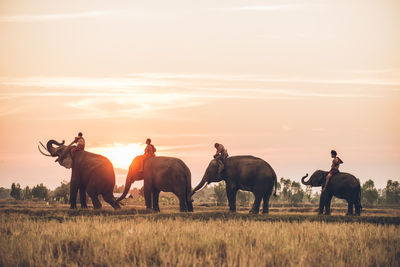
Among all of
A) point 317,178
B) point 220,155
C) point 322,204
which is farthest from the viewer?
point 317,178

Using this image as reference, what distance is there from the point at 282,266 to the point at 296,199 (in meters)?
99.1

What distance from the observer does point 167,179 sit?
109 ft

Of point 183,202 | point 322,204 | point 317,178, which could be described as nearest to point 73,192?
point 183,202

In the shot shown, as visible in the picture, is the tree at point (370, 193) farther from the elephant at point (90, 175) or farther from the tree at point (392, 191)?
the elephant at point (90, 175)

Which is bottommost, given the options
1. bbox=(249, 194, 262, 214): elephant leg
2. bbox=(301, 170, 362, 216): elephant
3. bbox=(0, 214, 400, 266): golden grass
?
bbox=(0, 214, 400, 266): golden grass

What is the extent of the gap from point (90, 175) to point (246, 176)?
9.05 meters

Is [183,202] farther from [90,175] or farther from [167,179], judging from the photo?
[90,175]

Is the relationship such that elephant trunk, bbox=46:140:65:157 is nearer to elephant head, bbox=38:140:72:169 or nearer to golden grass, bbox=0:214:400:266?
elephant head, bbox=38:140:72:169

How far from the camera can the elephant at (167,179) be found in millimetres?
33156

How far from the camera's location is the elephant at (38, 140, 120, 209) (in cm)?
3334

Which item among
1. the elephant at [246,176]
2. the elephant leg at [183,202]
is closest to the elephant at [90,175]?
the elephant leg at [183,202]

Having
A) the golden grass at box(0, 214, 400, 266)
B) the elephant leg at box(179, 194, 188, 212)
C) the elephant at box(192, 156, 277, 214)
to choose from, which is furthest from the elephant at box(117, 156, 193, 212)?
the golden grass at box(0, 214, 400, 266)

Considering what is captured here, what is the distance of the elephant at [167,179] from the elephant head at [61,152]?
14.3 ft

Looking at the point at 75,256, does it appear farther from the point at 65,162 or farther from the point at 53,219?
the point at 65,162
